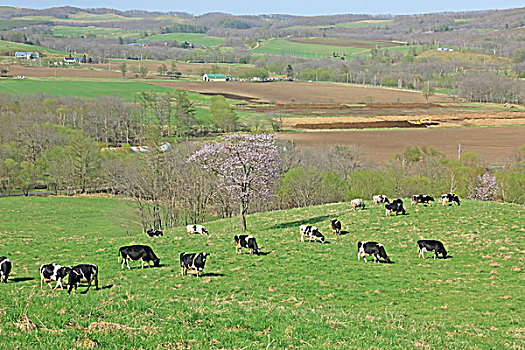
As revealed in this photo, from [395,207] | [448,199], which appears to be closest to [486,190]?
[448,199]

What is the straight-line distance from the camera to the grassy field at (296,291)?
11.9 meters

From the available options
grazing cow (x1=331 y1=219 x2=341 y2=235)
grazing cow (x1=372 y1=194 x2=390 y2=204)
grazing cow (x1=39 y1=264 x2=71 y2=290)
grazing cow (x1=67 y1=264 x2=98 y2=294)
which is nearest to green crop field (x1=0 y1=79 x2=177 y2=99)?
grazing cow (x1=372 y1=194 x2=390 y2=204)

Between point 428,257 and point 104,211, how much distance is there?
4003 cm

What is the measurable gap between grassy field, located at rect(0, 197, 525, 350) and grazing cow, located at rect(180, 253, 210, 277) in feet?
2.00

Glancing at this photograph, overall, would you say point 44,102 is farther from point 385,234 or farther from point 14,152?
point 385,234

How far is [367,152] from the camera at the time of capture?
91.2 m

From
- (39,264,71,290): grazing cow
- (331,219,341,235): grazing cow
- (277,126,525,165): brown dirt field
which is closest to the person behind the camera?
(39,264,71,290): grazing cow

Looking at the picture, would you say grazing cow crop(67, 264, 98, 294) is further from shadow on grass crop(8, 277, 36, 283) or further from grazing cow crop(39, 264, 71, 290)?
shadow on grass crop(8, 277, 36, 283)

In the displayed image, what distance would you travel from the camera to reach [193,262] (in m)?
21.0

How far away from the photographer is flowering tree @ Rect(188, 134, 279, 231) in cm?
3123

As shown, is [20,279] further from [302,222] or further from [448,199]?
[448,199]

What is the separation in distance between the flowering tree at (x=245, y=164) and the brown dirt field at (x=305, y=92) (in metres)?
130

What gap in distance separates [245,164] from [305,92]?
151301mm

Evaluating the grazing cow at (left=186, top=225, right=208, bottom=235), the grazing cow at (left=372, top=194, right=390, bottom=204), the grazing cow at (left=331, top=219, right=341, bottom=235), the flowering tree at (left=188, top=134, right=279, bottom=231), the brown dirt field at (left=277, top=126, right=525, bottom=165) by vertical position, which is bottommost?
the brown dirt field at (left=277, top=126, right=525, bottom=165)
